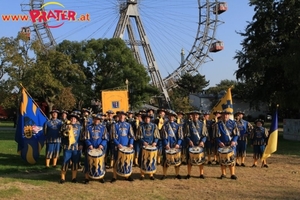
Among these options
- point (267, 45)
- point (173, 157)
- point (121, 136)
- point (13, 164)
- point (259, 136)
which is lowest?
point (13, 164)

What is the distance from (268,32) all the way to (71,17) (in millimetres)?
21379

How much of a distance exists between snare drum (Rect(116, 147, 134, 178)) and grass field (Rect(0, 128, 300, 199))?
0.82ft

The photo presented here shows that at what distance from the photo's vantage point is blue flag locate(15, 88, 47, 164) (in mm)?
13078

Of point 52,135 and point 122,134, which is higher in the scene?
point 122,134

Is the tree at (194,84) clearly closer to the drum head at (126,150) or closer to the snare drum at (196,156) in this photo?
the snare drum at (196,156)

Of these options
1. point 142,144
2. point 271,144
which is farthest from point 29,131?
point 271,144

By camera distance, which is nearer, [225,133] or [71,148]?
[71,148]

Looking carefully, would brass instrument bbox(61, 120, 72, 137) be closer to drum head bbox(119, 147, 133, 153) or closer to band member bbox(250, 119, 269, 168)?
drum head bbox(119, 147, 133, 153)

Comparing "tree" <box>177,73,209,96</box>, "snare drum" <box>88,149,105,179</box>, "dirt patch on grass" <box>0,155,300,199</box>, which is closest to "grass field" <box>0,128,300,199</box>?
"dirt patch on grass" <box>0,155,300,199</box>

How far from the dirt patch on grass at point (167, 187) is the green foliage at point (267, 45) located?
48.6 feet

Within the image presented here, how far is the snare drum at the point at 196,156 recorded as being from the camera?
1036 cm

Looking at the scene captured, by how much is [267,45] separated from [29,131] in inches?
717

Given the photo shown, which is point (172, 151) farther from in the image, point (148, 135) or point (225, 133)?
A: point (225, 133)

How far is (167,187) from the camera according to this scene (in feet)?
31.3
